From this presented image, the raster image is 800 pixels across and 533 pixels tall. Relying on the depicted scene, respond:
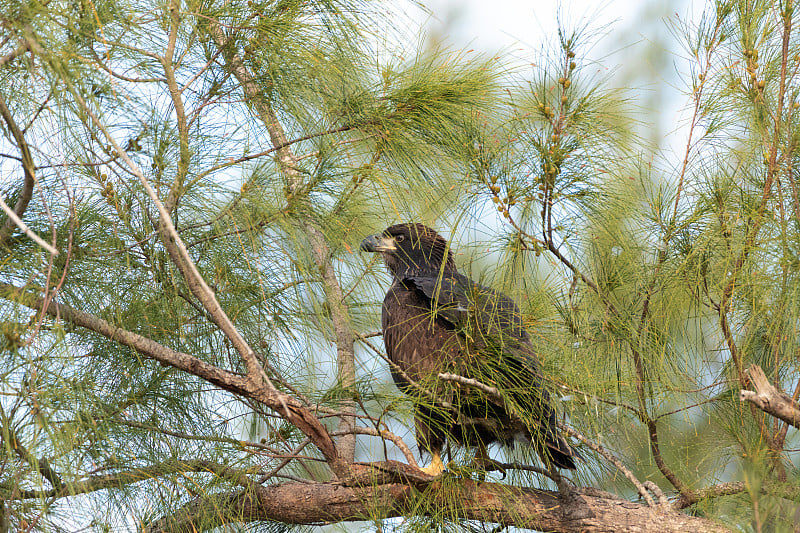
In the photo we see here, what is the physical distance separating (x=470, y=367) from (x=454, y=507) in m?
0.45

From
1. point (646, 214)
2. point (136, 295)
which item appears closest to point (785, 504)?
point (646, 214)

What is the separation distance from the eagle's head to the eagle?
11.4 inches

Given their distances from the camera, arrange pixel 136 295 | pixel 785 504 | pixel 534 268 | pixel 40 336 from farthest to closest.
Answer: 1. pixel 136 295
2. pixel 534 268
3. pixel 40 336
4. pixel 785 504

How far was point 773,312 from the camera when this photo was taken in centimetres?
213

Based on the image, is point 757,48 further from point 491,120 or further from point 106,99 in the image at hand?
point 106,99

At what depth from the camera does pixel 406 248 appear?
344cm

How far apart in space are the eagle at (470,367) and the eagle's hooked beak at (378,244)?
24 cm

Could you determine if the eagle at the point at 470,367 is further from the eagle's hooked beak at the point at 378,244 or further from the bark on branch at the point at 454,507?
the eagle's hooked beak at the point at 378,244

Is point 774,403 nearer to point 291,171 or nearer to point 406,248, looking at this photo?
point 291,171

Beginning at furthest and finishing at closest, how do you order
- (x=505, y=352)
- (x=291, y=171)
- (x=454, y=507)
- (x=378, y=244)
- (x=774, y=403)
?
(x=378, y=244) → (x=291, y=171) → (x=454, y=507) → (x=505, y=352) → (x=774, y=403)

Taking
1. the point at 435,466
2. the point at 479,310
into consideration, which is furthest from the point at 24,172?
the point at 435,466

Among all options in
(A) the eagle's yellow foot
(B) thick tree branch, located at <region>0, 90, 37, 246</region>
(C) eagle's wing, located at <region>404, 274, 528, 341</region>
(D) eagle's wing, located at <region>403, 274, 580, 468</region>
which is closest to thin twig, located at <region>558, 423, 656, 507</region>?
(D) eagle's wing, located at <region>403, 274, 580, 468</region>

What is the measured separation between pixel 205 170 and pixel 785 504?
1.74 meters

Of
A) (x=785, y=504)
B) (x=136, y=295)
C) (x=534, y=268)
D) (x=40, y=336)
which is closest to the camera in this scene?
(x=785, y=504)
